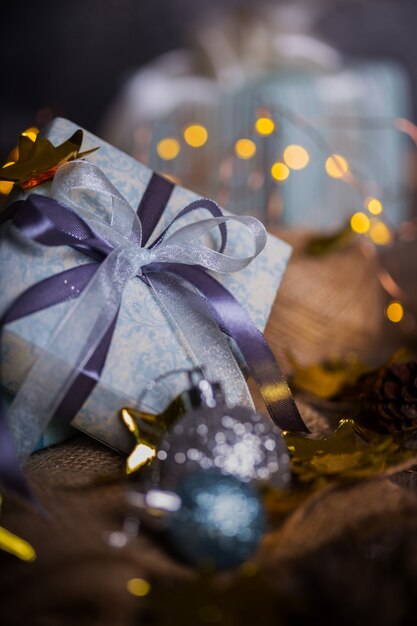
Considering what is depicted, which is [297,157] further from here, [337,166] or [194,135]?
[194,135]

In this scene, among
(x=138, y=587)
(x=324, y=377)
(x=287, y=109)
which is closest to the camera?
(x=138, y=587)

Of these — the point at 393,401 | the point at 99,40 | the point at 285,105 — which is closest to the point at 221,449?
the point at 393,401

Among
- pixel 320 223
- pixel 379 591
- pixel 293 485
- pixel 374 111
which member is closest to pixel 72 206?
pixel 293 485

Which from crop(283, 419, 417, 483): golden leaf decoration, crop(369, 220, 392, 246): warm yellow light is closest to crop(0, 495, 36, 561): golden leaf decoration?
crop(283, 419, 417, 483): golden leaf decoration

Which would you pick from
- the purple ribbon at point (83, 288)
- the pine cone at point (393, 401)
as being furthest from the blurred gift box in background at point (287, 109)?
the purple ribbon at point (83, 288)

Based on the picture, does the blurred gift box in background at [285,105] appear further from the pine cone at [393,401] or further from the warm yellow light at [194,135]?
the pine cone at [393,401]

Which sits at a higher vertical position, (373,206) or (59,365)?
(373,206)

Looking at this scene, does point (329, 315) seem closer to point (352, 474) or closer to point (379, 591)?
point (352, 474)
